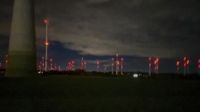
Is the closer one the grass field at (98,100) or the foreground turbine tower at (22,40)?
the grass field at (98,100)

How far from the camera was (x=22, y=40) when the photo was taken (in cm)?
5556

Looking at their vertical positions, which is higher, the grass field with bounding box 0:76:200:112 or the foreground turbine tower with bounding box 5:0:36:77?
the foreground turbine tower with bounding box 5:0:36:77

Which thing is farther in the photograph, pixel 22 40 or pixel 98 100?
pixel 22 40

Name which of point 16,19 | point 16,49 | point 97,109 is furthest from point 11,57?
point 97,109

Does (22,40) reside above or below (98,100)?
above

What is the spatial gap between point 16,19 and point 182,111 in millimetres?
45045

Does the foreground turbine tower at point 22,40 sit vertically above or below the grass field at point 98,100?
above

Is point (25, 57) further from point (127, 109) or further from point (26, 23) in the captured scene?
point (127, 109)

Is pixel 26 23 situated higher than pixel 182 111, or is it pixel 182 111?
pixel 26 23

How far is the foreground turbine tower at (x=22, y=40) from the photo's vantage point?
182 feet

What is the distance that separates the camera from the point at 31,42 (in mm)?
56125

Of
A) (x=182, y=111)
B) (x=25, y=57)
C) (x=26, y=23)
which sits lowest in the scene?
(x=182, y=111)

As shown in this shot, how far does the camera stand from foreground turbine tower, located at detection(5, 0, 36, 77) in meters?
55.5

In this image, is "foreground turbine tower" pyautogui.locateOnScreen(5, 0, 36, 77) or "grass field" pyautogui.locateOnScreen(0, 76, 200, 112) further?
"foreground turbine tower" pyautogui.locateOnScreen(5, 0, 36, 77)
